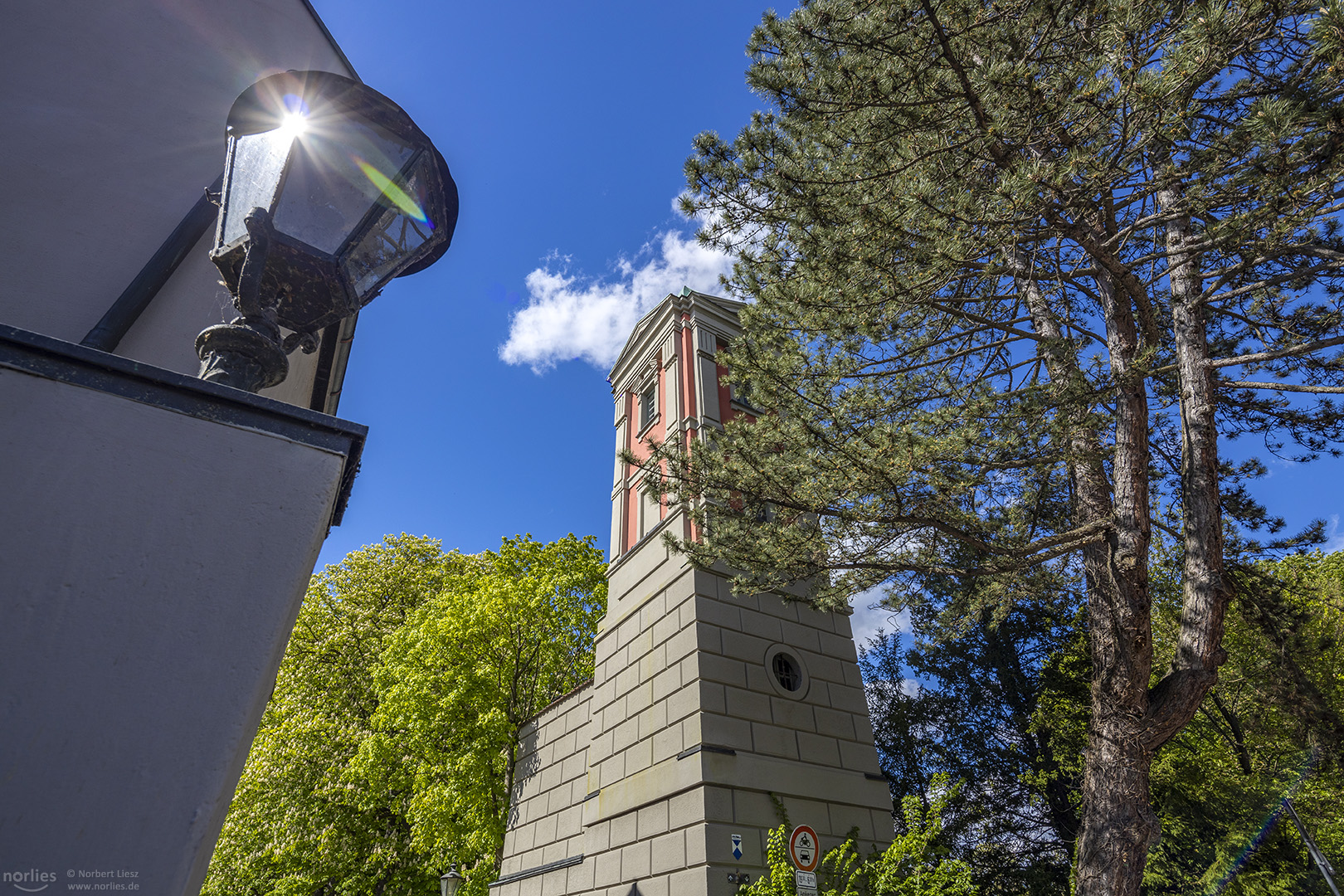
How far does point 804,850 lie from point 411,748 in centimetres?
1024

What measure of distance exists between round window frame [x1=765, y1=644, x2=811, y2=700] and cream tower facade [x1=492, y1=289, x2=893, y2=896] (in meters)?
0.03

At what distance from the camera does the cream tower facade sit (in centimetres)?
920

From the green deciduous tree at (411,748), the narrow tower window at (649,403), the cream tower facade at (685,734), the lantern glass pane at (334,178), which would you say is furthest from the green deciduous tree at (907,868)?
the narrow tower window at (649,403)

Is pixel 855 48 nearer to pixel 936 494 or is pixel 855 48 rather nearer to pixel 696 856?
pixel 936 494

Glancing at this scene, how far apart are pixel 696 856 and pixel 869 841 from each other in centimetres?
308

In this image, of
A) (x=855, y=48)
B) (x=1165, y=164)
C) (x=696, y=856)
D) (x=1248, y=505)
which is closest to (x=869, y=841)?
(x=696, y=856)

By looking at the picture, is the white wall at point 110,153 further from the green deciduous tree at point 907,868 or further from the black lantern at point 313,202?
the green deciduous tree at point 907,868

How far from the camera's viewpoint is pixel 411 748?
14.9m

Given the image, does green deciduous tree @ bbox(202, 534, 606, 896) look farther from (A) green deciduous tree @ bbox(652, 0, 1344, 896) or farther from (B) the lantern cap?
(B) the lantern cap

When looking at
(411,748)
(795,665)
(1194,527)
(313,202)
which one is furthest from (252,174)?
(411,748)

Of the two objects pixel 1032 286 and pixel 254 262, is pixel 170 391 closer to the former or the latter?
pixel 254 262

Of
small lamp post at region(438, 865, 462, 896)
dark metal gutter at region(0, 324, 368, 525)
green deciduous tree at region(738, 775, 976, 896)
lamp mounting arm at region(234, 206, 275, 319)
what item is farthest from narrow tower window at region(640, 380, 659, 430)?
dark metal gutter at region(0, 324, 368, 525)

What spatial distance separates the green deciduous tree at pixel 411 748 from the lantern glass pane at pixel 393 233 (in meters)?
13.9

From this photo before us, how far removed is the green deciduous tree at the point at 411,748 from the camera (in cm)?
1412
